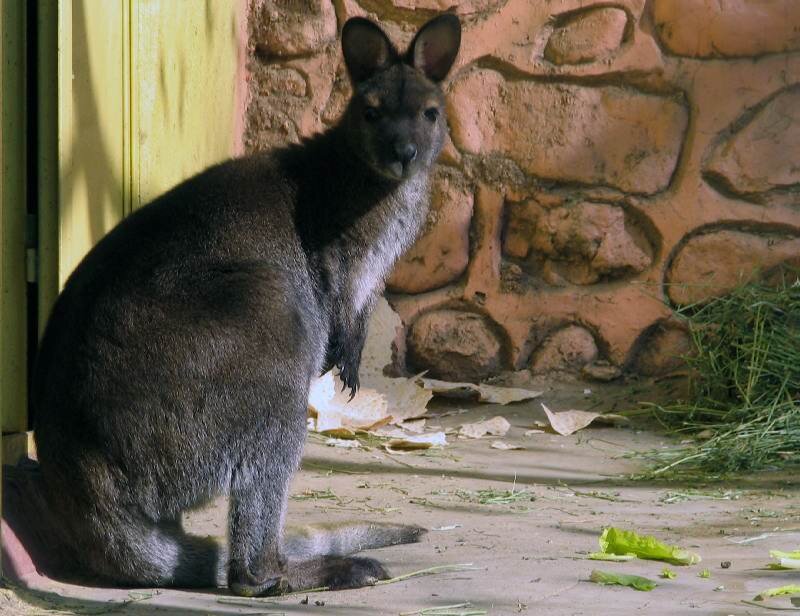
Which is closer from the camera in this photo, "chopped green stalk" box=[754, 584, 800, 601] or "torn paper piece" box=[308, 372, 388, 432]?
"chopped green stalk" box=[754, 584, 800, 601]

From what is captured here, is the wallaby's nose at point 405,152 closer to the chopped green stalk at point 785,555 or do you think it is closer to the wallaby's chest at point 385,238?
the wallaby's chest at point 385,238

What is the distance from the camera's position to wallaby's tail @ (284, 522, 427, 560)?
3.85 metres

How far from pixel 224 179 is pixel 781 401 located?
116 inches

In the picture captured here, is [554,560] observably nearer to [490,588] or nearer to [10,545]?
[490,588]

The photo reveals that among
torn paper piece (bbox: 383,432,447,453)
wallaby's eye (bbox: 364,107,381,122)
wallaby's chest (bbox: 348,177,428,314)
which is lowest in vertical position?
torn paper piece (bbox: 383,432,447,453)

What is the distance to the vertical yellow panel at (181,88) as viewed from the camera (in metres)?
5.19

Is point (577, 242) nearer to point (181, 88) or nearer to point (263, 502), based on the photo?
point (181, 88)

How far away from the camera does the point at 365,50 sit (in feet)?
15.4

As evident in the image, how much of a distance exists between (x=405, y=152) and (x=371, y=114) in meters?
0.24

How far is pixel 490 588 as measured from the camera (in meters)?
3.40

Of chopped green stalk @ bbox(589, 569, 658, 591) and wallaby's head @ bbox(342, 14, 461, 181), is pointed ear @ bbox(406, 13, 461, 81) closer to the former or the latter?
wallaby's head @ bbox(342, 14, 461, 181)

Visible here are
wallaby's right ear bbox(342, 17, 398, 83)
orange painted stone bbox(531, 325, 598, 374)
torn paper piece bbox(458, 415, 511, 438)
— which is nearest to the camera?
wallaby's right ear bbox(342, 17, 398, 83)

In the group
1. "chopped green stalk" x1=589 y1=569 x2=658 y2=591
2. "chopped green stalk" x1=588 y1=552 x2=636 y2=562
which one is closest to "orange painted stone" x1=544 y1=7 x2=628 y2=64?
"chopped green stalk" x1=588 y1=552 x2=636 y2=562

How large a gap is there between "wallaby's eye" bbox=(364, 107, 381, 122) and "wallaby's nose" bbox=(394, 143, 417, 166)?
0.61 ft
